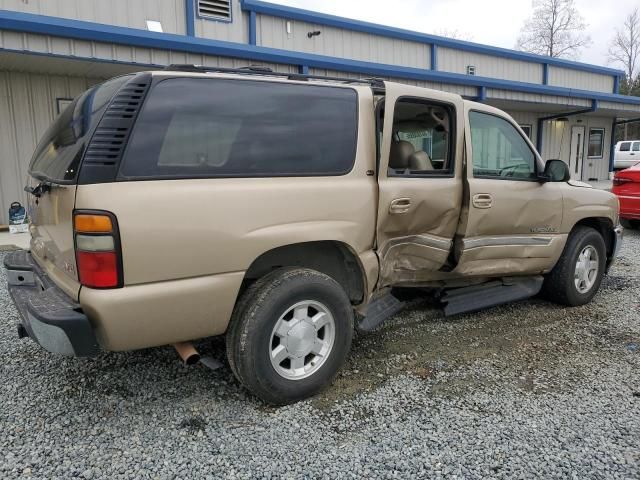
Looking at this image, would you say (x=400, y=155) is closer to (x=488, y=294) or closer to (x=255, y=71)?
(x=255, y=71)

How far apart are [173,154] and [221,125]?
Result: 1.14 feet

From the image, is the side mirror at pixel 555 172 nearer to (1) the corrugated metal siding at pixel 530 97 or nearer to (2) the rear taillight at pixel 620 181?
(2) the rear taillight at pixel 620 181

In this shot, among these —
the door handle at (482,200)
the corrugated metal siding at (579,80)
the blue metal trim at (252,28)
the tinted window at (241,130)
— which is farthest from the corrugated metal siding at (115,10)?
the corrugated metal siding at (579,80)

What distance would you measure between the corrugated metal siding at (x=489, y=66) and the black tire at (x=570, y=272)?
1330 centimetres

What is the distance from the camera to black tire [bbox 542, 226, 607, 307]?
4805 mm

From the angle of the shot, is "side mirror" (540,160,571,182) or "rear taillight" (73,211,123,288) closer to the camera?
"rear taillight" (73,211,123,288)

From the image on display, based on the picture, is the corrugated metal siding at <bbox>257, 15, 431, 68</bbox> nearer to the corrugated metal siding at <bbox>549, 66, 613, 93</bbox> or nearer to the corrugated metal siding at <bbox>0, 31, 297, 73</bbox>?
the corrugated metal siding at <bbox>0, 31, 297, 73</bbox>

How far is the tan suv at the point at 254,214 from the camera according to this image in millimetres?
2439

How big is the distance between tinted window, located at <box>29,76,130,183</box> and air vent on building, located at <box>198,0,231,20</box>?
9292 millimetres

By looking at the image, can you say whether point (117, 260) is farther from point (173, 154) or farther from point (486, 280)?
point (486, 280)

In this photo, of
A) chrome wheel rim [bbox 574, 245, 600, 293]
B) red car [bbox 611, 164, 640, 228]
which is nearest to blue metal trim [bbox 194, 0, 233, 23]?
red car [bbox 611, 164, 640, 228]

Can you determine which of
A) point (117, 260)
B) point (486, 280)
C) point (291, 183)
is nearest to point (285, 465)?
point (117, 260)

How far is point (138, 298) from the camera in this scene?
2.45 metres

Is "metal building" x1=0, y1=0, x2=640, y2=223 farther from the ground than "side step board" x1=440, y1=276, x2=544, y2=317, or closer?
farther from the ground
